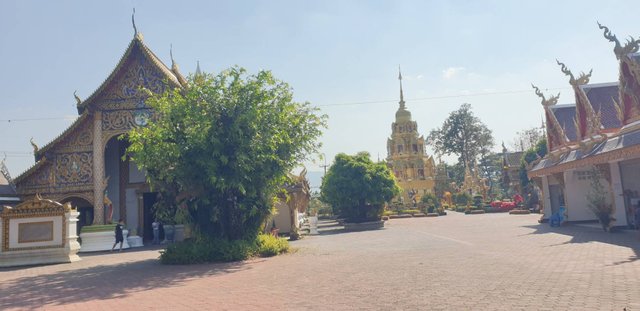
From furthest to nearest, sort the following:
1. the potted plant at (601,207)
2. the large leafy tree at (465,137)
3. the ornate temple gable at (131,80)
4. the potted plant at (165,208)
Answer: the large leafy tree at (465,137)
the ornate temple gable at (131,80)
the potted plant at (601,207)
the potted plant at (165,208)

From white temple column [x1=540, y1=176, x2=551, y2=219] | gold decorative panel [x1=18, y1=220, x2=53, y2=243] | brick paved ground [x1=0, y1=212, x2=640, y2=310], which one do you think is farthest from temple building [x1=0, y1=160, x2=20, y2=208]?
white temple column [x1=540, y1=176, x2=551, y2=219]

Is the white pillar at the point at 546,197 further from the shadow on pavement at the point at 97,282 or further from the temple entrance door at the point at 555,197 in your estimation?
the shadow on pavement at the point at 97,282

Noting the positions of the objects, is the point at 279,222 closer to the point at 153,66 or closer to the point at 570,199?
the point at 153,66

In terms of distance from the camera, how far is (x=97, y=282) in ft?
32.7

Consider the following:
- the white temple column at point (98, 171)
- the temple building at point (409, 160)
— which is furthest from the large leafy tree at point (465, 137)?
the white temple column at point (98, 171)

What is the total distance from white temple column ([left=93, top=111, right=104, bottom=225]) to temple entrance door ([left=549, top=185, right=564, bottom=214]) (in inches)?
923

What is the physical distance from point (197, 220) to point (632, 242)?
13.2 metres

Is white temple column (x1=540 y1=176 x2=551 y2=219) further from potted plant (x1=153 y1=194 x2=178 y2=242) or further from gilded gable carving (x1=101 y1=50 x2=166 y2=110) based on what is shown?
gilded gable carving (x1=101 y1=50 x2=166 y2=110)

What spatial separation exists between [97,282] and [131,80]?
15617 mm

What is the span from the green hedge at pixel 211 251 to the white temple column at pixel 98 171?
10443 mm

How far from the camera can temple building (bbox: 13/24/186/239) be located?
71.9 feet

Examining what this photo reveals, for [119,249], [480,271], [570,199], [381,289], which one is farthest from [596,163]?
[119,249]

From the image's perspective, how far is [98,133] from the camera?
22.4m

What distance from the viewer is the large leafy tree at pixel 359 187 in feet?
88.3
